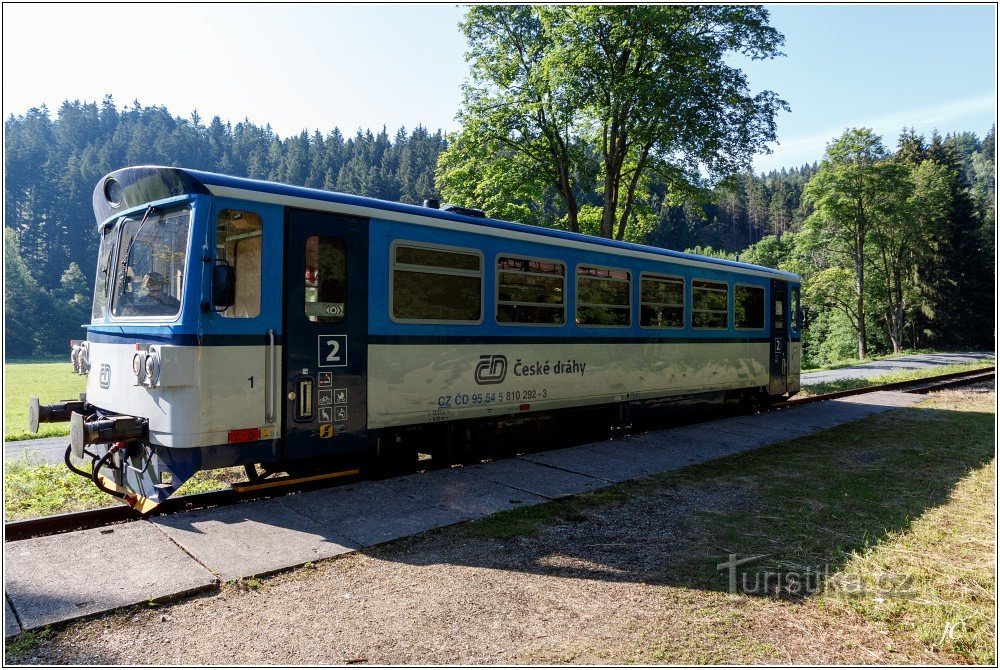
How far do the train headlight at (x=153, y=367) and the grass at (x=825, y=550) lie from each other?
307cm

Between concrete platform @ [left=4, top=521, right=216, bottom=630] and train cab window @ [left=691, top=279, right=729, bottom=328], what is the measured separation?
9401mm

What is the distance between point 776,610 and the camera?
4102 millimetres

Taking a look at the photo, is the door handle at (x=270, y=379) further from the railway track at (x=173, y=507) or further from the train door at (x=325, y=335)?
the railway track at (x=173, y=507)

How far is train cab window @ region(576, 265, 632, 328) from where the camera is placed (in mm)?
9469

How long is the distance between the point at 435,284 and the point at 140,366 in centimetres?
319

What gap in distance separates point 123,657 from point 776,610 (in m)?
3.92

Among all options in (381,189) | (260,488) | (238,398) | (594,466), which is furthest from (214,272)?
(381,189)

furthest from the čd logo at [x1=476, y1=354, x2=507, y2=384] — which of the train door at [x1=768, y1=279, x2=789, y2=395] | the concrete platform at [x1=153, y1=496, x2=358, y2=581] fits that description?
the train door at [x1=768, y1=279, x2=789, y2=395]

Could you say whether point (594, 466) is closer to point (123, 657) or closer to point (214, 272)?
point (214, 272)

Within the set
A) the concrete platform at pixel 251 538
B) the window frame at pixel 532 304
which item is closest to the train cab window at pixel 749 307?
the window frame at pixel 532 304

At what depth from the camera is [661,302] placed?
11.0 metres

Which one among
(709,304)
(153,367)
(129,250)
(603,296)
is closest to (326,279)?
(153,367)

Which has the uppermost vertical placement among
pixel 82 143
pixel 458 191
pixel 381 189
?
pixel 82 143

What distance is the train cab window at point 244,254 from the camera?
6008 mm
